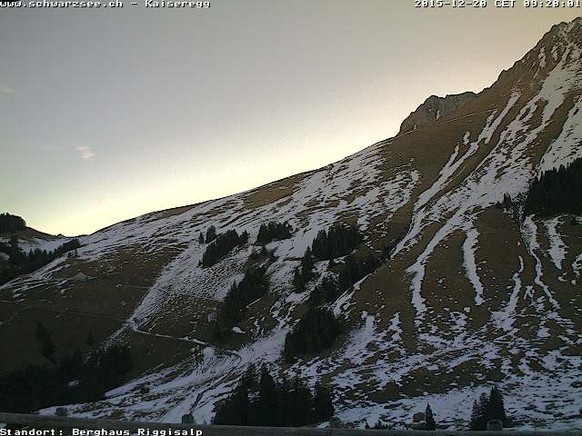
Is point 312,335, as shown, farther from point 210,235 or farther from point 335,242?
→ point 210,235

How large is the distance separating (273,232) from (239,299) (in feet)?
74.0

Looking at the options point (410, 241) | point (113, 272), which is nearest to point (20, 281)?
point (113, 272)

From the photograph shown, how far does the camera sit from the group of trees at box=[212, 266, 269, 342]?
200ft

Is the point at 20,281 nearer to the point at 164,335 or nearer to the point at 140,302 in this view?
the point at 140,302

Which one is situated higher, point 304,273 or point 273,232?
point 273,232

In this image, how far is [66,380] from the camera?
57625 mm

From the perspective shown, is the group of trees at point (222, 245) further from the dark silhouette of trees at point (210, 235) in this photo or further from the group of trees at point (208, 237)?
the group of trees at point (208, 237)

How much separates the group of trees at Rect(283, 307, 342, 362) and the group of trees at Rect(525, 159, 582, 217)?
102 ft

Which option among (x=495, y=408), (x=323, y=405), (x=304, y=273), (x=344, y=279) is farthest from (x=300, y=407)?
(x=304, y=273)

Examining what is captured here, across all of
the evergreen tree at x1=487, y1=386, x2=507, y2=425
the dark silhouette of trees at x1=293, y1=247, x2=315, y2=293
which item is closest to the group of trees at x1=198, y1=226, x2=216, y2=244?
the dark silhouette of trees at x1=293, y1=247, x2=315, y2=293

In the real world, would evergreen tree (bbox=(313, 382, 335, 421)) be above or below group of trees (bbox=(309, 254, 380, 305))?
below

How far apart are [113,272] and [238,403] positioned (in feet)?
211

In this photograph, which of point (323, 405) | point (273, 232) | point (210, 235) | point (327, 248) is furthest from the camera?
point (210, 235)

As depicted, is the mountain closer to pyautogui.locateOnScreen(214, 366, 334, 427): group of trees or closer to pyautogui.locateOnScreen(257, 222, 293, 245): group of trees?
pyautogui.locateOnScreen(214, 366, 334, 427): group of trees
